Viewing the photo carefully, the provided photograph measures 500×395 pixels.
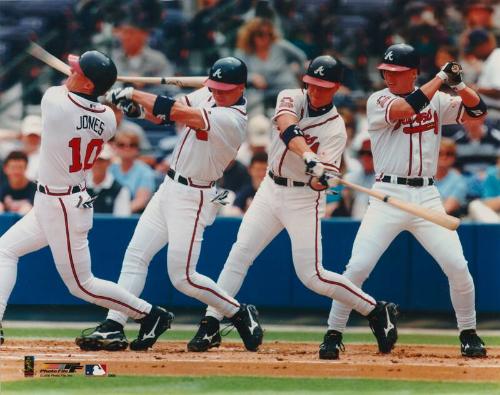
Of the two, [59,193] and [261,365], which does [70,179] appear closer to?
[59,193]

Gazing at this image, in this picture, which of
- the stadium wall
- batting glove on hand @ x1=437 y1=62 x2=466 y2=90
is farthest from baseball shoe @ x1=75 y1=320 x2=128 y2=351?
batting glove on hand @ x1=437 y1=62 x2=466 y2=90

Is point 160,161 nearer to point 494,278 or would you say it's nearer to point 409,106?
point 494,278

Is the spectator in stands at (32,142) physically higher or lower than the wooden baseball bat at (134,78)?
lower

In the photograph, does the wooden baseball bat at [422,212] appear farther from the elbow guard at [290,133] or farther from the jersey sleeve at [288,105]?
the jersey sleeve at [288,105]

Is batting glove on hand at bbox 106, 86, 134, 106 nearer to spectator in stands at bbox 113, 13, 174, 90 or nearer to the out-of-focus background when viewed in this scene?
the out-of-focus background

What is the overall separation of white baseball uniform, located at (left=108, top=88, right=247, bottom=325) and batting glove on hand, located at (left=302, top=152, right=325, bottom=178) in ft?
1.91

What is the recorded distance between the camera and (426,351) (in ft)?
29.1

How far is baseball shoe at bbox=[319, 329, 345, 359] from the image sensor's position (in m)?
8.38

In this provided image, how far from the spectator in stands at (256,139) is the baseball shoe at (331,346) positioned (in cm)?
338

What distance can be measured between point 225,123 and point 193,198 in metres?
0.53

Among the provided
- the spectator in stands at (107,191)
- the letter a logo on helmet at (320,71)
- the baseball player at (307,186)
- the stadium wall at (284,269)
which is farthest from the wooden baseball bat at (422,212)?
the spectator in stands at (107,191)

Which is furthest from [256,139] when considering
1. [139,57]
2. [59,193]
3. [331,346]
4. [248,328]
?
[59,193]

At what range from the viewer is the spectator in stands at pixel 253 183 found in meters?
11.2

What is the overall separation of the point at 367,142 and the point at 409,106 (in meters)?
3.32
